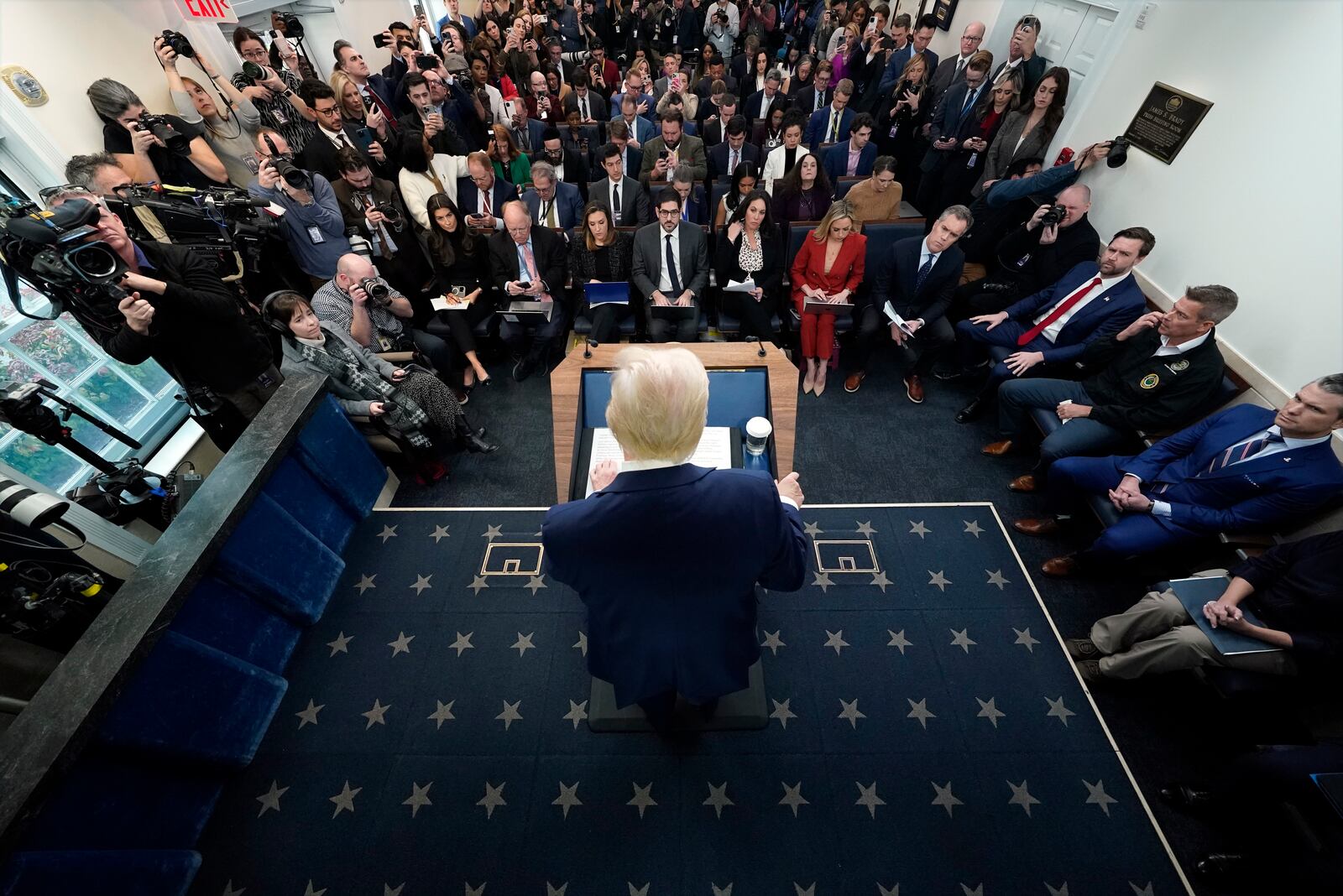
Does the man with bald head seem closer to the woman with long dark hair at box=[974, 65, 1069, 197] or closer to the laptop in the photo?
the laptop

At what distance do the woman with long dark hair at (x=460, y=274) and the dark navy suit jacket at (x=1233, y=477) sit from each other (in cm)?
450

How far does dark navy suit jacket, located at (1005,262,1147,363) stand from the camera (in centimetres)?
340

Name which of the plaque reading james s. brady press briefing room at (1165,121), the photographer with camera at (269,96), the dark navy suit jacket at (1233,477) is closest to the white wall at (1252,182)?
the plaque reading james s. brady press briefing room at (1165,121)

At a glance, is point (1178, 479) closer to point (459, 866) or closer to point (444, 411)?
point (459, 866)

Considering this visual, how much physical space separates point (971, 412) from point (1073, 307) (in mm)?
946

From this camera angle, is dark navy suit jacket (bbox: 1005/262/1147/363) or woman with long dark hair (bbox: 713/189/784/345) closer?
dark navy suit jacket (bbox: 1005/262/1147/363)

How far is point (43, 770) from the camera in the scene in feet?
5.27

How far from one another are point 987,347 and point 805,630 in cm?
276

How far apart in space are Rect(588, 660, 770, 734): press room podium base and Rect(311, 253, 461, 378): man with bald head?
273 cm

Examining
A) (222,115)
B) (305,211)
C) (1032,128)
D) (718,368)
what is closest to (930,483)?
(718,368)

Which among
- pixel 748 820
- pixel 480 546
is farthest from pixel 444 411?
pixel 748 820

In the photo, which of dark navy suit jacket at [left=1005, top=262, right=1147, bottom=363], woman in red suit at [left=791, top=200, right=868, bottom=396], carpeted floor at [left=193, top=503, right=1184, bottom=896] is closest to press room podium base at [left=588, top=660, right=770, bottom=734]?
carpeted floor at [left=193, top=503, right=1184, bottom=896]

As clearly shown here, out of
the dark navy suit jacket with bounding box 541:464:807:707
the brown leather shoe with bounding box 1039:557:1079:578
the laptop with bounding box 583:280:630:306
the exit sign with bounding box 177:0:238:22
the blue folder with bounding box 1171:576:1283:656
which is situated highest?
the exit sign with bounding box 177:0:238:22

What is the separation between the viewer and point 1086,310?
3545 millimetres
